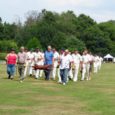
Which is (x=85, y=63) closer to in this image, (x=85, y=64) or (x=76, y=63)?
(x=85, y=64)

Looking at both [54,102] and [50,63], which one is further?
[50,63]

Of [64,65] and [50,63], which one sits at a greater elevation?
[50,63]

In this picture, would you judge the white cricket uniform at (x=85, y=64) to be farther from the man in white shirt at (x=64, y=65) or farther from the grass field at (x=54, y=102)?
the grass field at (x=54, y=102)

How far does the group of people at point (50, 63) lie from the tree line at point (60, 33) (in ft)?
209

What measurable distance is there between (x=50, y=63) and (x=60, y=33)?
295 feet

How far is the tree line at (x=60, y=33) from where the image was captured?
118125 millimetres

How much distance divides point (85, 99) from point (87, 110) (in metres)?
3.47

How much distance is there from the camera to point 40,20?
136000 millimetres

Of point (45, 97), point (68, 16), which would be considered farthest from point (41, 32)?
point (45, 97)

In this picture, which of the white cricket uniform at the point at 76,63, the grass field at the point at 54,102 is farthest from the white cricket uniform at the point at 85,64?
the grass field at the point at 54,102

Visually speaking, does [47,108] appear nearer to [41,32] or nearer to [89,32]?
[41,32]

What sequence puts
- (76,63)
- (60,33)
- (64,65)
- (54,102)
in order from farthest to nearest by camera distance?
1. (60,33)
2. (76,63)
3. (64,65)
4. (54,102)

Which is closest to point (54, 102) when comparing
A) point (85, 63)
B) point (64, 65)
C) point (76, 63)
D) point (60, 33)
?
point (64, 65)

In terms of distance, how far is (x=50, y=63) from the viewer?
3266 cm
